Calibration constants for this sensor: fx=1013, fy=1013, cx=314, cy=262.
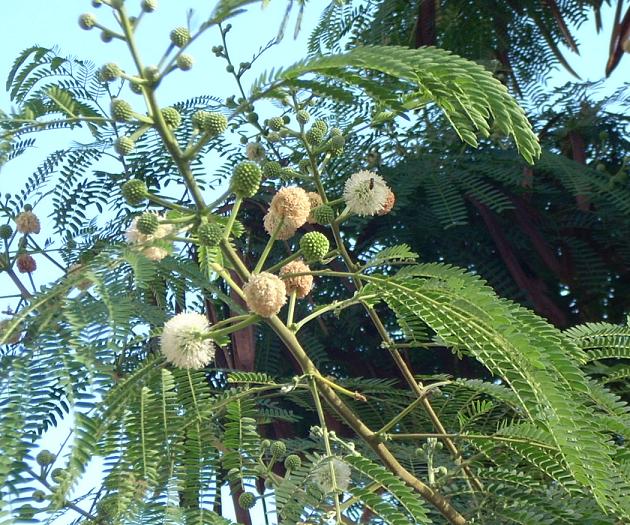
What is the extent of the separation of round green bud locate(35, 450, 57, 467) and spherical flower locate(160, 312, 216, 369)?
209 millimetres

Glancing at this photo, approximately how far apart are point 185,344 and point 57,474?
0.25 m

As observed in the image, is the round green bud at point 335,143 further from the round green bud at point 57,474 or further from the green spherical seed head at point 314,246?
the round green bud at point 57,474

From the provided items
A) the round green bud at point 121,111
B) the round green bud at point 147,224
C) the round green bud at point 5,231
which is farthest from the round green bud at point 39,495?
the round green bud at point 5,231

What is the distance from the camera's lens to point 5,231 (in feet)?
7.52

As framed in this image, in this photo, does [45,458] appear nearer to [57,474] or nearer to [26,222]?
[57,474]

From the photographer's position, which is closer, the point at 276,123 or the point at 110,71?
the point at 110,71

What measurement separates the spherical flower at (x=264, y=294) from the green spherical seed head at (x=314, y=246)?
0.15 m

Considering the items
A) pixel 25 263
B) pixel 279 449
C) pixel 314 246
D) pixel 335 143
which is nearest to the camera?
pixel 314 246

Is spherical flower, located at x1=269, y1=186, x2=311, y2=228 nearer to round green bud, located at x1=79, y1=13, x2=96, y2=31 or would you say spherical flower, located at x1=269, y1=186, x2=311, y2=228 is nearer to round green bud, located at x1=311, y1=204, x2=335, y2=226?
round green bud, located at x1=311, y1=204, x2=335, y2=226

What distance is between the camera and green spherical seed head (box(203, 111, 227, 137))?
52.4 inches

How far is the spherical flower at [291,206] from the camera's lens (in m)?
1.58

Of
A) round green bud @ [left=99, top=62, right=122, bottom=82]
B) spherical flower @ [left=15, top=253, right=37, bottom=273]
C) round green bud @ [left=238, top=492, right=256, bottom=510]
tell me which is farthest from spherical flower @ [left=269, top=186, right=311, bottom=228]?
spherical flower @ [left=15, top=253, right=37, bottom=273]

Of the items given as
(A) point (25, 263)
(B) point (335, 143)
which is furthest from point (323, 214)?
(A) point (25, 263)

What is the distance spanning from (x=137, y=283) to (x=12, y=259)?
1.08 m
